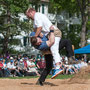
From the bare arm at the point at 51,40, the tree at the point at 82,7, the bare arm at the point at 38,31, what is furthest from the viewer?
the tree at the point at 82,7

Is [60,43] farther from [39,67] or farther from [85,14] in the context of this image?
[85,14]

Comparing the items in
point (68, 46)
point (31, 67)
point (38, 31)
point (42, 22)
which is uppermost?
point (42, 22)

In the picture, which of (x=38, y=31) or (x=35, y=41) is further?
(x=38, y=31)

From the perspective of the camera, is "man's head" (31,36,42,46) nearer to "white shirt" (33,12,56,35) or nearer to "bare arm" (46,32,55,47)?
"bare arm" (46,32,55,47)

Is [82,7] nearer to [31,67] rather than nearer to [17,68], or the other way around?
[31,67]

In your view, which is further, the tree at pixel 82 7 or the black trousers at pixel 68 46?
the tree at pixel 82 7

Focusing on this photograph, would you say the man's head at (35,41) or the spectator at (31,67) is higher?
the man's head at (35,41)

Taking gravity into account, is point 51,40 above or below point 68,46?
above

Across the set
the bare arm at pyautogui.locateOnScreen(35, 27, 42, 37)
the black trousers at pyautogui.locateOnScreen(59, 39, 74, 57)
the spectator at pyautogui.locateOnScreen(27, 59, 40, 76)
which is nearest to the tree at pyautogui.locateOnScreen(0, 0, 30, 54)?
the spectator at pyautogui.locateOnScreen(27, 59, 40, 76)

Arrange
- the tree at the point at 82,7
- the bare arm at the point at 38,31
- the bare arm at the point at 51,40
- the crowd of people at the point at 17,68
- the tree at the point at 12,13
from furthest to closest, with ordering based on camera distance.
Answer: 1. the tree at the point at 82,7
2. the tree at the point at 12,13
3. the crowd of people at the point at 17,68
4. the bare arm at the point at 38,31
5. the bare arm at the point at 51,40

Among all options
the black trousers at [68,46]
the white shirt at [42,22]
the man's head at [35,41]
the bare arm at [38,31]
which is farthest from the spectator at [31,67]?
the man's head at [35,41]

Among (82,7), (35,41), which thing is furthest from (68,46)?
(82,7)

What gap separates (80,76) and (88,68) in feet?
3.90

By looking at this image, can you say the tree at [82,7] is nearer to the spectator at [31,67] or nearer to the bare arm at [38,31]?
the spectator at [31,67]
